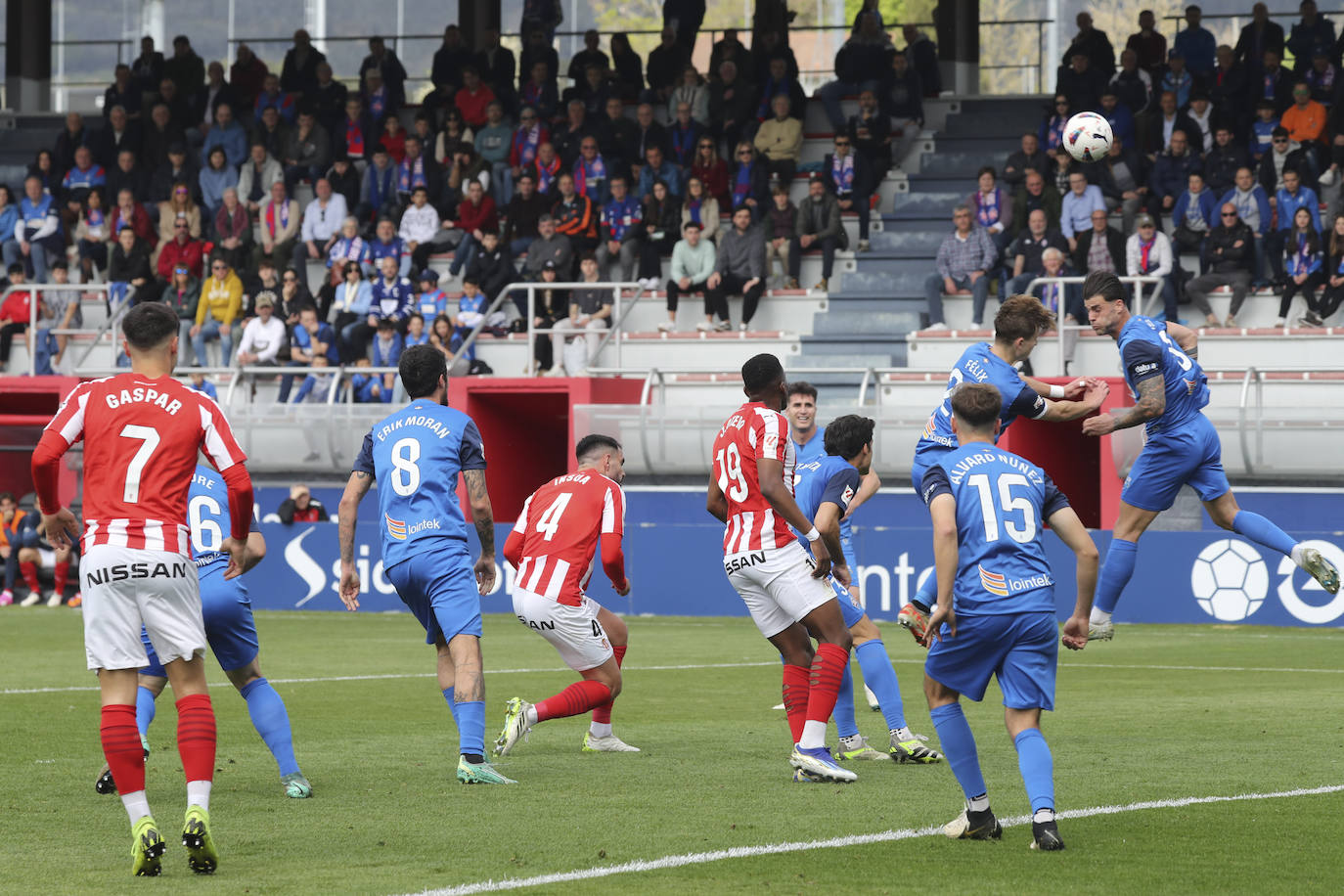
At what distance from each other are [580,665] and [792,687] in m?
1.17

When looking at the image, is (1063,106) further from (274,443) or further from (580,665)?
(580,665)

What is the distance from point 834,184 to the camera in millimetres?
25297

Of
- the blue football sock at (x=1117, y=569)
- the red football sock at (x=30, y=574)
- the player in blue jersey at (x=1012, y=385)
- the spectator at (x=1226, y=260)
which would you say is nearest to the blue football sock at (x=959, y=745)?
the player in blue jersey at (x=1012, y=385)

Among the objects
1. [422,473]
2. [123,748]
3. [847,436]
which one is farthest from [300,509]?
[123,748]


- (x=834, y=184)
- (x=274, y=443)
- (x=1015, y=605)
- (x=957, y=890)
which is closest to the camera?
(x=957, y=890)

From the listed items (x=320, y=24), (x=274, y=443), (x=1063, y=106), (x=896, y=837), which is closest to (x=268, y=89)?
(x=320, y=24)

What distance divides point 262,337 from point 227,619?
1777 cm

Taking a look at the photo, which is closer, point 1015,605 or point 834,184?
point 1015,605

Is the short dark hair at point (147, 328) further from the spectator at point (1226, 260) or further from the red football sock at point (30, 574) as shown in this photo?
the red football sock at point (30, 574)

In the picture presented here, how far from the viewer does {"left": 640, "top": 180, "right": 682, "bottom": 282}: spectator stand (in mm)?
24763

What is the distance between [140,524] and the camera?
6.16 metres

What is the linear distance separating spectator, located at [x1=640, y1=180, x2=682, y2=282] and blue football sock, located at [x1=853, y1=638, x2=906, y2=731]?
1599 cm

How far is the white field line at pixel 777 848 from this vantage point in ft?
18.6

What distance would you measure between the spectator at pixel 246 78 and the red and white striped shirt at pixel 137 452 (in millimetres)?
24784
